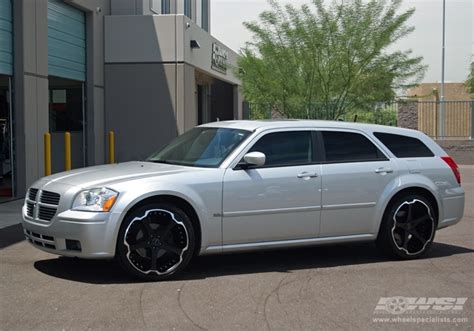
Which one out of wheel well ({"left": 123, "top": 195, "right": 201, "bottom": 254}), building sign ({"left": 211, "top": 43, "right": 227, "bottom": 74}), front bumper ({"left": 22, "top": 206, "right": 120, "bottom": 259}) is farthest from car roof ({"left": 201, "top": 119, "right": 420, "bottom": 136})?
building sign ({"left": 211, "top": 43, "right": 227, "bottom": 74})

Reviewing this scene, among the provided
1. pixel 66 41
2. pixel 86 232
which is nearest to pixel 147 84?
pixel 66 41

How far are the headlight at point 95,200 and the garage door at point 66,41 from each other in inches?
366

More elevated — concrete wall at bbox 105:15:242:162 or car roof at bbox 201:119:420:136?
concrete wall at bbox 105:15:242:162

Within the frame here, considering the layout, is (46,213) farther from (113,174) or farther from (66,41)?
(66,41)

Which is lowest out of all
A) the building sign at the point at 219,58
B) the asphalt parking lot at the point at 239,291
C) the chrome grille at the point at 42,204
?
the asphalt parking lot at the point at 239,291

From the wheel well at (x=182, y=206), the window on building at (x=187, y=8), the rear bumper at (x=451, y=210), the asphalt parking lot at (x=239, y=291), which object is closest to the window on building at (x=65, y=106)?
the window on building at (x=187, y=8)

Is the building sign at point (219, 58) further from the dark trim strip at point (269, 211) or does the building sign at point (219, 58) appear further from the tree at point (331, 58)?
the dark trim strip at point (269, 211)

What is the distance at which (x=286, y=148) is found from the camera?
719 cm

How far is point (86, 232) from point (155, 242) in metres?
0.67

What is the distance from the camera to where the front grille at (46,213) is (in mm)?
6285

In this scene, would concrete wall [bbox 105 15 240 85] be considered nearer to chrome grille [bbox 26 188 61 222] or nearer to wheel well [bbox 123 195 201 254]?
chrome grille [bbox 26 188 61 222]

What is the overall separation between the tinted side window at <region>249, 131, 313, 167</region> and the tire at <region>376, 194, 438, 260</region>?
1194mm

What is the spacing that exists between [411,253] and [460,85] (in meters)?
36.4

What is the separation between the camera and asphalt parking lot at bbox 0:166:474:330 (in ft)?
17.0
